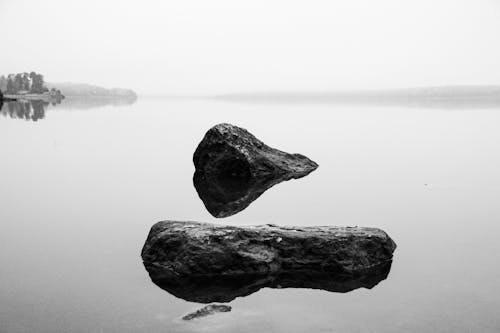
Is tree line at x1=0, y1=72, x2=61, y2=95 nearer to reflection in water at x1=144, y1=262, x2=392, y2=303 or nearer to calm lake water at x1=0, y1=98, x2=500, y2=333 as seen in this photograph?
calm lake water at x1=0, y1=98, x2=500, y2=333

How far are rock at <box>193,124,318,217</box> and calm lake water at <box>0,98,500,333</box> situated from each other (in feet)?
2.93

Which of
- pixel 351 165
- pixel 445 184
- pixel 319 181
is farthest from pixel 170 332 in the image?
pixel 351 165

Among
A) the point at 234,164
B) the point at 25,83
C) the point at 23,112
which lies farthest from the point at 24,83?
the point at 234,164

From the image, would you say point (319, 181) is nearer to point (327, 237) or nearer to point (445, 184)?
point (445, 184)

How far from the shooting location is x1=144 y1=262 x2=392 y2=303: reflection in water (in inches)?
350

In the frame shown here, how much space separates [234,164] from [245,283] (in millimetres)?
12594

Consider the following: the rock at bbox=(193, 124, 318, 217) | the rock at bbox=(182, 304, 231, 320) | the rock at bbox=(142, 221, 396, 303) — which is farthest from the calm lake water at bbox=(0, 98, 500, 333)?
the rock at bbox=(193, 124, 318, 217)

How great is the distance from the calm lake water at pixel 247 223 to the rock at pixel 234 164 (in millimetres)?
892

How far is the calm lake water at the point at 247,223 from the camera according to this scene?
7.88 metres

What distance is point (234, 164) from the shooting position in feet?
71.3

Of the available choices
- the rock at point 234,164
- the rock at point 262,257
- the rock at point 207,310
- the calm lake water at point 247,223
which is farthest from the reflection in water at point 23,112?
the rock at point 207,310

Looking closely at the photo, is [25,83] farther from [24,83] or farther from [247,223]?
[247,223]

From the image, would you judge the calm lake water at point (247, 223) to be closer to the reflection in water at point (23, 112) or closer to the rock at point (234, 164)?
the rock at point (234, 164)

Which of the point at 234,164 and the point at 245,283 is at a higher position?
the point at 234,164
